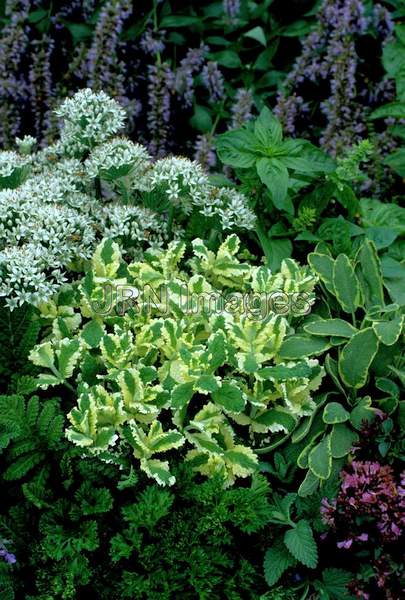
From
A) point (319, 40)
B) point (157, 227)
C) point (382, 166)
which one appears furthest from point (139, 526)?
point (319, 40)

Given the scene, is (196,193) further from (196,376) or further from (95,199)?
(196,376)

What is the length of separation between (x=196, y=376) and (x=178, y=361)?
5.7 inches

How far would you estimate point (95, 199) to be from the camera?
2633mm

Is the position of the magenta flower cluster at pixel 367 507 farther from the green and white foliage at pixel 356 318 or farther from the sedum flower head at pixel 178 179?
the sedum flower head at pixel 178 179

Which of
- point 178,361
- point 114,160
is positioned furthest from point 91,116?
point 178,361

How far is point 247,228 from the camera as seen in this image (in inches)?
101

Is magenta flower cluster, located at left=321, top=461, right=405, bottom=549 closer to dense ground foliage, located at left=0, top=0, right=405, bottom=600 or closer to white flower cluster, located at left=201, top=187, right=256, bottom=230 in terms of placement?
dense ground foliage, located at left=0, top=0, right=405, bottom=600

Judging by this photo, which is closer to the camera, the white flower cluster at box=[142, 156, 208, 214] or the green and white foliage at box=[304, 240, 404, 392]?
the green and white foliage at box=[304, 240, 404, 392]

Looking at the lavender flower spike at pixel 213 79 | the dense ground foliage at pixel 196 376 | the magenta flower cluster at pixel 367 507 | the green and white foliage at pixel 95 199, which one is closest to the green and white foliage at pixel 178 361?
the dense ground foliage at pixel 196 376

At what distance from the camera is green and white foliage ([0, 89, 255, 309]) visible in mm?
2287

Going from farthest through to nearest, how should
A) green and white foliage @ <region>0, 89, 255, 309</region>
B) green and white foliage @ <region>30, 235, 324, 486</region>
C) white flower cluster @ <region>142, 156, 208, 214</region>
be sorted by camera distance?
white flower cluster @ <region>142, 156, 208, 214</region> → green and white foliage @ <region>0, 89, 255, 309</region> → green and white foliage @ <region>30, 235, 324, 486</region>

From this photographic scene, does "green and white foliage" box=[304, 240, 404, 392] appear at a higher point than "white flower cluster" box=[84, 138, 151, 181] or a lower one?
lower

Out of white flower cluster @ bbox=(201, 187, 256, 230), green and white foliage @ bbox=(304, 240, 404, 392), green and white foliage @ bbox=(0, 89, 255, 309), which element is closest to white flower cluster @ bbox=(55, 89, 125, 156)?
green and white foliage @ bbox=(0, 89, 255, 309)

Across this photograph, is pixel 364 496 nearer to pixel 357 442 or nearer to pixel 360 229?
pixel 357 442
